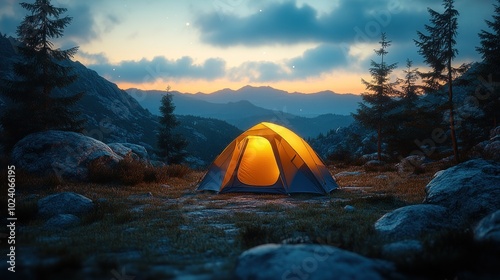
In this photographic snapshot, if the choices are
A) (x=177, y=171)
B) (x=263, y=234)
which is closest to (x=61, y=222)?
(x=263, y=234)

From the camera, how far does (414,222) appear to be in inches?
228

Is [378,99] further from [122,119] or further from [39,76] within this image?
[122,119]

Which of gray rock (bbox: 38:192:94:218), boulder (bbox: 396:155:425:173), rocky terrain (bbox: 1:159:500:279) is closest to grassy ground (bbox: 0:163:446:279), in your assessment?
rocky terrain (bbox: 1:159:500:279)

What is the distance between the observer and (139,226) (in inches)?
287

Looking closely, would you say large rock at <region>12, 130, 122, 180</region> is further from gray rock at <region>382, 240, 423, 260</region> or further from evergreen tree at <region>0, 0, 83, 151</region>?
gray rock at <region>382, 240, 423, 260</region>

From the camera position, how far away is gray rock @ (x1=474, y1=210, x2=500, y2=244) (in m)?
3.62

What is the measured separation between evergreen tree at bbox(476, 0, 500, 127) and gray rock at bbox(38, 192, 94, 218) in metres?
32.4

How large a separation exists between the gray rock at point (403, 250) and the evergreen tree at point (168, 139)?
117 feet

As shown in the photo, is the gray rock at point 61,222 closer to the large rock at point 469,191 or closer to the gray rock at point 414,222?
the gray rock at point 414,222

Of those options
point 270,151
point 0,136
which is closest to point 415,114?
point 270,151

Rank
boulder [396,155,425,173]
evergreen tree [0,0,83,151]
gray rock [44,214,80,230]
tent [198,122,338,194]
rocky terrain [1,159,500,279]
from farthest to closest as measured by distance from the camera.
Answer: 1. boulder [396,155,425,173]
2. evergreen tree [0,0,83,151]
3. tent [198,122,338,194]
4. gray rock [44,214,80,230]
5. rocky terrain [1,159,500,279]

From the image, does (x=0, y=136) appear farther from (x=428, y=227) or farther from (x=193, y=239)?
(x=428, y=227)

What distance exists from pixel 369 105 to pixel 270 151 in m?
23.5

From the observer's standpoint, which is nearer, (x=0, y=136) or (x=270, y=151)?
(x=270, y=151)
